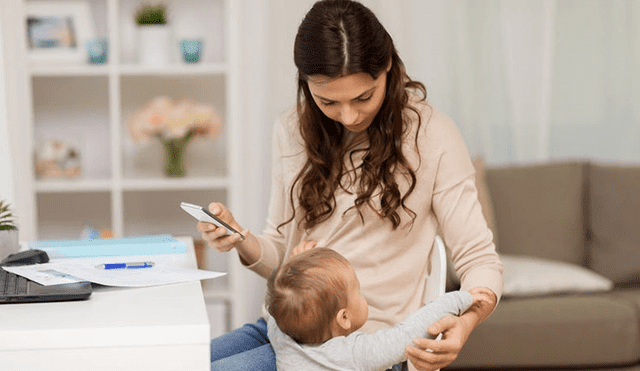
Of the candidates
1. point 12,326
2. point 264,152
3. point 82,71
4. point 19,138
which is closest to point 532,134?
point 264,152

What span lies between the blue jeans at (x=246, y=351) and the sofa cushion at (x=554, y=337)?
44.9 inches

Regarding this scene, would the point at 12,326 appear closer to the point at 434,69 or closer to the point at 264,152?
the point at 264,152

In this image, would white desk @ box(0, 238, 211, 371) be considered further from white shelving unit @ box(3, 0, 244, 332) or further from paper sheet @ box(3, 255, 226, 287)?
white shelving unit @ box(3, 0, 244, 332)

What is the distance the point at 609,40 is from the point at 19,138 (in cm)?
257

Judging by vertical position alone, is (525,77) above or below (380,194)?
above

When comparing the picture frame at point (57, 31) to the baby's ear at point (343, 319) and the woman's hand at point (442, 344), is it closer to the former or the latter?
the baby's ear at point (343, 319)

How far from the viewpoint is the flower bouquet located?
9.65 ft

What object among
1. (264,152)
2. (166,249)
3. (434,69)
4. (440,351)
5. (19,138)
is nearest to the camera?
(440,351)

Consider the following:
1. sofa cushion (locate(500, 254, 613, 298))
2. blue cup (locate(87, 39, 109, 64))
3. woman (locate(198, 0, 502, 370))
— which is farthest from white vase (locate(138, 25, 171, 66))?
sofa cushion (locate(500, 254, 613, 298))

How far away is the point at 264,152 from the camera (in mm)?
3064

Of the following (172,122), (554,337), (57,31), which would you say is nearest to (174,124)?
(172,122)

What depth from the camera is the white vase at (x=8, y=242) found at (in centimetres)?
139

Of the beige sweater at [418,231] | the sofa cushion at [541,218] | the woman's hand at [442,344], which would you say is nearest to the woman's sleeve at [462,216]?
the beige sweater at [418,231]

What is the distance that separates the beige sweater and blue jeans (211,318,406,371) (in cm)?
15
